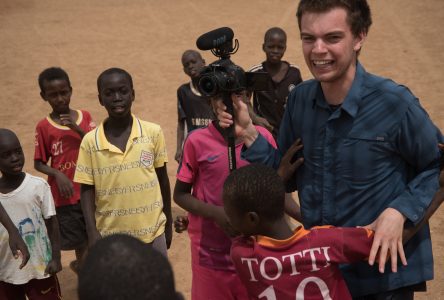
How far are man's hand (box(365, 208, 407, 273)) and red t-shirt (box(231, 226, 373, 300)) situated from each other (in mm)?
63

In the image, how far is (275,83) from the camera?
221 inches

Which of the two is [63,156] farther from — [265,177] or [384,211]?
[384,211]

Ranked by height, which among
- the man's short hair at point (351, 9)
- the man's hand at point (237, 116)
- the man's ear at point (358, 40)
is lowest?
the man's hand at point (237, 116)

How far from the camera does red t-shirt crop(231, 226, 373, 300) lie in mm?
2223

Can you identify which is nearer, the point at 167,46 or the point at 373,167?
the point at 373,167

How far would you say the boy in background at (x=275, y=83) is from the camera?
218 inches

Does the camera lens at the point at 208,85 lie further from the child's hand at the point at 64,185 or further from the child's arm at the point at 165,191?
the child's hand at the point at 64,185

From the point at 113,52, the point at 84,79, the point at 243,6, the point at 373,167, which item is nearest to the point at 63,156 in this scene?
the point at 373,167

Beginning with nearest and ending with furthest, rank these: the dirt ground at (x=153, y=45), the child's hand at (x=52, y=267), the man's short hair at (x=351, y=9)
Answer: the man's short hair at (x=351, y=9), the child's hand at (x=52, y=267), the dirt ground at (x=153, y=45)

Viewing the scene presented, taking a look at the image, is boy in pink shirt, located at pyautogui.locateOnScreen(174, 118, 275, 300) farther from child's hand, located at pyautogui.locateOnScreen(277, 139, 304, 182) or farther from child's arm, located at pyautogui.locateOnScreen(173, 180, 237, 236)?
child's hand, located at pyautogui.locateOnScreen(277, 139, 304, 182)

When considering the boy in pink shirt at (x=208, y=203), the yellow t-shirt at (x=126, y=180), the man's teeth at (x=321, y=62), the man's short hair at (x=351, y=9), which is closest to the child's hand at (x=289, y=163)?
the man's teeth at (x=321, y=62)

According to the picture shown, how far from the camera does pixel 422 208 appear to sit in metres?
2.21

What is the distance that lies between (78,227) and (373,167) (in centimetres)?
293

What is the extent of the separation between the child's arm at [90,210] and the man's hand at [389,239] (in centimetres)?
199
